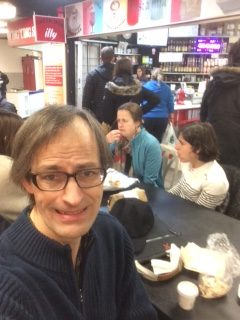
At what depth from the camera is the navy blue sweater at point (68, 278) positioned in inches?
28.3

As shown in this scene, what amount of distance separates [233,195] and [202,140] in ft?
1.26

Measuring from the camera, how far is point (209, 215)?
169cm

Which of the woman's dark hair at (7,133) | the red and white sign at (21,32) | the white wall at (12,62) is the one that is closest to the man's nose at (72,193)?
the woman's dark hair at (7,133)

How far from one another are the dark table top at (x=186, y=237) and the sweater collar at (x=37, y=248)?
1.46 ft

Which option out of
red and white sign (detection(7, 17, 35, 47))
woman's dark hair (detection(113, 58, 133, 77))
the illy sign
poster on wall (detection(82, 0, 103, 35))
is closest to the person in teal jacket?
woman's dark hair (detection(113, 58, 133, 77))

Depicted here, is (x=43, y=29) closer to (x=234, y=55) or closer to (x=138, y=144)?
Result: (x=138, y=144)

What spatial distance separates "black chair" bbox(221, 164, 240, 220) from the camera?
6.18 ft

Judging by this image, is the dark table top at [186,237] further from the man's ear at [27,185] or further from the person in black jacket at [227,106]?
the person in black jacket at [227,106]

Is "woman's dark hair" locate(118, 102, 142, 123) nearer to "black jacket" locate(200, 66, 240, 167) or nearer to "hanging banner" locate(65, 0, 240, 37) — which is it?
"black jacket" locate(200, 66, 240, 167)

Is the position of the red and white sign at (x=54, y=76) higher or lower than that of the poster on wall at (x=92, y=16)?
lower

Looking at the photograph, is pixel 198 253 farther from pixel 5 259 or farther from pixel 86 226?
pixel 5 259

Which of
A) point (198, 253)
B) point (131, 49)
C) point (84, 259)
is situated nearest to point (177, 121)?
point (131, 49)

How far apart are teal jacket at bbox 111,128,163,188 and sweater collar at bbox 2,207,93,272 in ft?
5.24

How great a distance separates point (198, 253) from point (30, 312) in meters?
0.76
